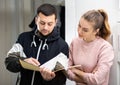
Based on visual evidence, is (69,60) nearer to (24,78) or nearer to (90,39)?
(90,39)

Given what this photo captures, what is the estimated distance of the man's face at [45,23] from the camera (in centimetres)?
155

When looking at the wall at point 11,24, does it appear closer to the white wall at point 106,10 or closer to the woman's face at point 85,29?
the white wall at point 106,10

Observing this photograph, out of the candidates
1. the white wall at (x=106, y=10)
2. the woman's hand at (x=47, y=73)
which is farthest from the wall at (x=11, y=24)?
the woman's hand at (x=47, y=73)

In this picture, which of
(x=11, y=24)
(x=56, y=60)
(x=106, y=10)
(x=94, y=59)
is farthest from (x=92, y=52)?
(x=11, y=24)

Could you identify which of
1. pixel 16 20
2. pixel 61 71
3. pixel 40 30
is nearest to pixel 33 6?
pixel 16 20

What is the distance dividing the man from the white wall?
394mm

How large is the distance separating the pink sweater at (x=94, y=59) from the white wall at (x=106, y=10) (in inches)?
5.7

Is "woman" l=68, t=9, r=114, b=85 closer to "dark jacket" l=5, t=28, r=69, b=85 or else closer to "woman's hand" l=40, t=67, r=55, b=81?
"dark jacket" l=5, t=28, r=69, b=85

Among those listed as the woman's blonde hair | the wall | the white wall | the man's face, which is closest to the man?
the man's face

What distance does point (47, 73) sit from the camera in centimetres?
146

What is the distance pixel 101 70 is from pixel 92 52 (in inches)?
5.9

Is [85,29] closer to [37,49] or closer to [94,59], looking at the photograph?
[94,59]

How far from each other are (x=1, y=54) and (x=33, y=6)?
62 centimetres

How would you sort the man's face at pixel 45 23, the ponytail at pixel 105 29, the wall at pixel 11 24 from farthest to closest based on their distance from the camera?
the wall at pixel 11 24 < the ponytail at pixel 105 29 < the man's face at pixel 45 23
